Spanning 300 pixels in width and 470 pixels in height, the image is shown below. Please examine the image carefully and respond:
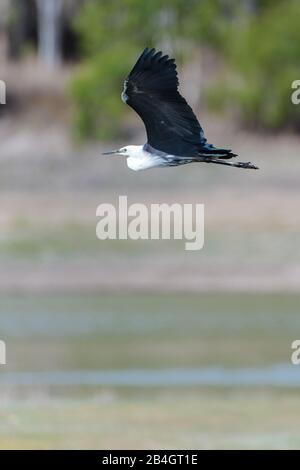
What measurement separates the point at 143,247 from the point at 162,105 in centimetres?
2165

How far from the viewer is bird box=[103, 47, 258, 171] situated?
14.6 metres

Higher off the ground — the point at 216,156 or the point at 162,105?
the point at 162,105

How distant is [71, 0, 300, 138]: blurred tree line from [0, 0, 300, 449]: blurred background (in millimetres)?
67

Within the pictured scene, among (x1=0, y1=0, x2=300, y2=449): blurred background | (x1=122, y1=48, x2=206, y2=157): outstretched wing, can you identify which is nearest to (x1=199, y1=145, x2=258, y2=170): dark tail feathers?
(x1=122, y1=48, x2=206, y2=157): outstretched wing

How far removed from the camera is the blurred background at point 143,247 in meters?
22.9

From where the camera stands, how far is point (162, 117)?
49.0 ft

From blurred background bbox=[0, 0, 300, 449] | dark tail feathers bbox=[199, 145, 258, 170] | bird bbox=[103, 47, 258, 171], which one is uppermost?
blurred background bbox=[0, 0, 300, 449]

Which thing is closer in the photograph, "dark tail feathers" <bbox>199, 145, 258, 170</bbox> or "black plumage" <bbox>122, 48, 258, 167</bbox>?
"dark tail feathers" <bbox>199, 145, 258, 170</bbox>

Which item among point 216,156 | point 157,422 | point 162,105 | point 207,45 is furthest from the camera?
point 207,45

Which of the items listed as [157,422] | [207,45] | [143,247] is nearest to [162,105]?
[157,422]

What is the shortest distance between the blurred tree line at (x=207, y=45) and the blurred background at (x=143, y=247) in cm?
7

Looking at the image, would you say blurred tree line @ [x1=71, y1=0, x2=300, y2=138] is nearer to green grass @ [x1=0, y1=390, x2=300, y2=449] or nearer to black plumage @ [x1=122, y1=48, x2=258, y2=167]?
green grass @ [x1=0, y1=390, x2=300, y2=449]

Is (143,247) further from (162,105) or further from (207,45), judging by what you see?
(162,105)

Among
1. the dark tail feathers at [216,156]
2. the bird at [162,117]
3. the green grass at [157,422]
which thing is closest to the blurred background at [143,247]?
the green grass at [157,422]
